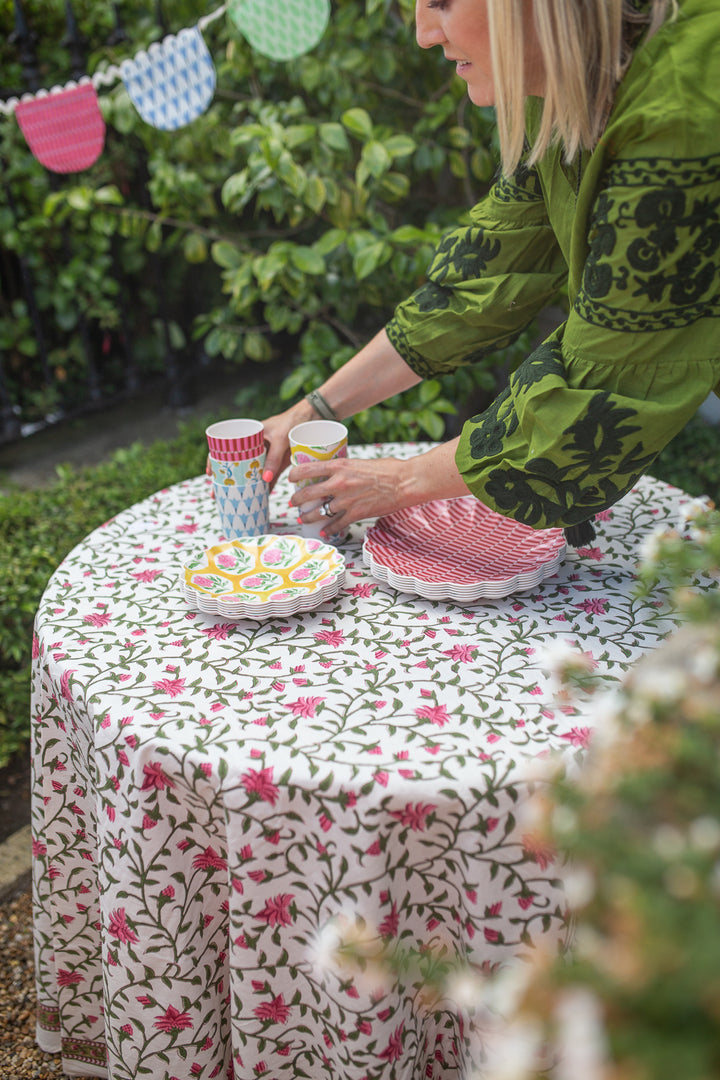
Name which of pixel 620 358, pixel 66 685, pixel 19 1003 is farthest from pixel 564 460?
pixel 19 1003

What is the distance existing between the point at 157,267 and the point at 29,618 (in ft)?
6.39

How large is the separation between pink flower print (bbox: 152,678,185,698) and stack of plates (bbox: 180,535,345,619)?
14 centimetres

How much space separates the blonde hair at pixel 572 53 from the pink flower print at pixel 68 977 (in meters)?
1.37

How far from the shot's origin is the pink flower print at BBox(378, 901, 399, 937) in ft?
3.27

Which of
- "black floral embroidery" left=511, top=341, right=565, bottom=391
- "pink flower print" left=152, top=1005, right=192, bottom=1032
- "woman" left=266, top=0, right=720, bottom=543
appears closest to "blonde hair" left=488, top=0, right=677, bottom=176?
"woman" left=266, top=0, right=720, bottom=543

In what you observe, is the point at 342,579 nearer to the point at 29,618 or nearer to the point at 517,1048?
the point at 517,1048

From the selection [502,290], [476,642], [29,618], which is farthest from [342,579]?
[29,618]

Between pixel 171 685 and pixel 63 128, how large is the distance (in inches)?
86.9

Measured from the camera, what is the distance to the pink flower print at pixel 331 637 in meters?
1.21

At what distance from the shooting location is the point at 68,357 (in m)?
4.09

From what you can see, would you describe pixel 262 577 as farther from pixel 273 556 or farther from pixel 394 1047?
pixel 394 1047

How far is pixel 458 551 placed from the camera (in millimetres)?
1398

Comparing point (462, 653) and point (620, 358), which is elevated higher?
point (620, 358)

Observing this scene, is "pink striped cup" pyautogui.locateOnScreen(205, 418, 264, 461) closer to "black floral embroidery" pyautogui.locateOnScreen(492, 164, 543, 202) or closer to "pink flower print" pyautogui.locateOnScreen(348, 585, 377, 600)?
"pink flower print" pyautogui.locateOnScreen(348, 585, 377, 600)
